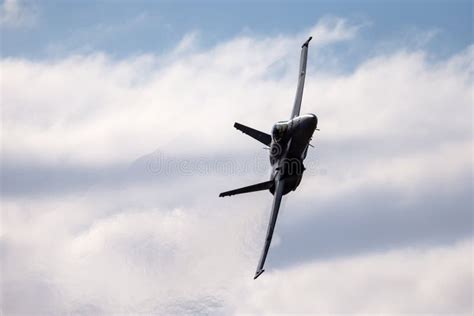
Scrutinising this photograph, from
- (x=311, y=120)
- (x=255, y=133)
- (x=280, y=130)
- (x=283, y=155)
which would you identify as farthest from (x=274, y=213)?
(x=311, y=120)

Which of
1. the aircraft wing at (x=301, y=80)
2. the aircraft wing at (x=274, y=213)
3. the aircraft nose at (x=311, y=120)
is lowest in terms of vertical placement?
the aircraft wing at (x=274, y=213)

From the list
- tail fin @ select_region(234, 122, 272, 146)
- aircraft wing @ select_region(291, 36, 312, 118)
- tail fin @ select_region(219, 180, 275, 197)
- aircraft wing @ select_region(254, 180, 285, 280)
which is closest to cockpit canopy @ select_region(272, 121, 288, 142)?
tail fin @ select_region(234, 122, 272, 146)

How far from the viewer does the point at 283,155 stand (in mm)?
57938

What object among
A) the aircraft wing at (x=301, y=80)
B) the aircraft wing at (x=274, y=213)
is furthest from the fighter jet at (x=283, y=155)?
the aircraft wing at (x=301, y=80)

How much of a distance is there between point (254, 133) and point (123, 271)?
879 inches

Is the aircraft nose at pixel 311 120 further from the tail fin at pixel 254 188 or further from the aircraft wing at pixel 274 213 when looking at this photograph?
the tail fin at pixel 254 188

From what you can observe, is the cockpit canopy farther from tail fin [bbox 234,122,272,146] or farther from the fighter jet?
tail fin [bbox 234,122,272,146]

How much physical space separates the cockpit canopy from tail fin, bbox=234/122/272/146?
1910 millimetres

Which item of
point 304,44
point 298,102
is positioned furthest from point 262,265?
point 304,44

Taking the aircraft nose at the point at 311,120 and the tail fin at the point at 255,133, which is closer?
the aircraft nose at the point at 311,120

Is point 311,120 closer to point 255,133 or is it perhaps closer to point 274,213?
point 255,133

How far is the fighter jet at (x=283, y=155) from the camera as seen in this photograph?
55.9 m

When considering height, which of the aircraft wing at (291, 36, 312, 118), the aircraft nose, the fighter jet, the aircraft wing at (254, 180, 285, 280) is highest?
the aircraft wing at (291, 36, 312, 118)

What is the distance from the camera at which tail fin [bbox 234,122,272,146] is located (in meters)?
58.8
